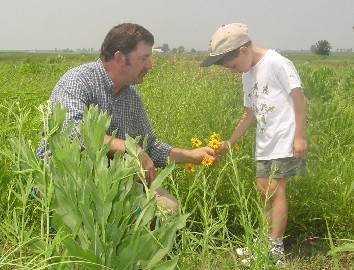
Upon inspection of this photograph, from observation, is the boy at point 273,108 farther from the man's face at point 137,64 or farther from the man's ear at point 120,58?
the man's ear at point 120,58

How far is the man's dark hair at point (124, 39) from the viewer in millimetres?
3037

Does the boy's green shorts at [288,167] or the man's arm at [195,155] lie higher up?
the man's arm at [195,155]

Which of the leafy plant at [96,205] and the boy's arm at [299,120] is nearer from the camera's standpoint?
the leafy plant at [96,205]

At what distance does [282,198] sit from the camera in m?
2.97

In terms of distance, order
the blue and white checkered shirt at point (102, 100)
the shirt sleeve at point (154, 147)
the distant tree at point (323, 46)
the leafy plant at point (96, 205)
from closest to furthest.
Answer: the leafy plant at point (96, 205) < the blue and white checkered shirt at point (102, 100) < the shirt sleeve at point (154, 147) < the distant tree at point (323, 46)

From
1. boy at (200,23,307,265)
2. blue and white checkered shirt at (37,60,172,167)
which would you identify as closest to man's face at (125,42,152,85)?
blue and white checkered shirt at (37,60,172,167)

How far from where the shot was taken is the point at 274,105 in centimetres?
294

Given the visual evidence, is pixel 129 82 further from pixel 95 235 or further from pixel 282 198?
pixel 95 235

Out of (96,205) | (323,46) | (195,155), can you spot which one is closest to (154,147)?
(195,155)

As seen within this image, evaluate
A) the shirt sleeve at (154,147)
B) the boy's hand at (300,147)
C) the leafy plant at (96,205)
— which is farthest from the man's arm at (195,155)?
the leafy plant at (96,205)

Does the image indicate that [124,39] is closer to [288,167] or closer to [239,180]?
→ [239,180]

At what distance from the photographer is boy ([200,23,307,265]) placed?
289 cm

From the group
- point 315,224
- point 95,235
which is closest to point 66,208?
point 95,235

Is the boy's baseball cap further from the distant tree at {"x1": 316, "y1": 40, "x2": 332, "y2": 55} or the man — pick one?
the distant tree at {"x1": 316, "y1": 40, "x2": 332, "y2": 55}
